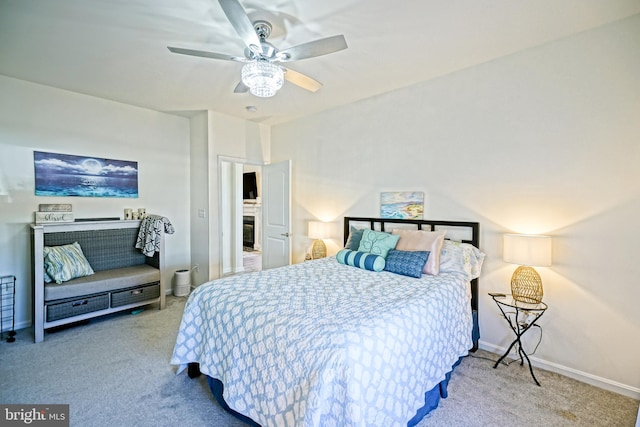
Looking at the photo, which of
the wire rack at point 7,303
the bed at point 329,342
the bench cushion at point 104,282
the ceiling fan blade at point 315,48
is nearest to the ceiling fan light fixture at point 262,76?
→ the ceiling fan blade at point 315,48

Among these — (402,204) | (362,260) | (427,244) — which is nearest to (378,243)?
(362,260)

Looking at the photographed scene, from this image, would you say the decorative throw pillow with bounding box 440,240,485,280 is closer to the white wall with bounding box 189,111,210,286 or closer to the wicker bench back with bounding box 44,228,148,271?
the white wall with bounding box 189,111,210,286

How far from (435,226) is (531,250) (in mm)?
964

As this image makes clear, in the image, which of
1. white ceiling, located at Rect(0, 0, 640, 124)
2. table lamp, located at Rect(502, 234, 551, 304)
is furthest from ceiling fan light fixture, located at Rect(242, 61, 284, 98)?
table lamp, located at Rect(502, 234, 551, 304)

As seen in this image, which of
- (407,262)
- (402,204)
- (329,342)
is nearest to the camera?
(329,342)

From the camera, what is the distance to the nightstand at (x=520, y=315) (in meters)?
2.34

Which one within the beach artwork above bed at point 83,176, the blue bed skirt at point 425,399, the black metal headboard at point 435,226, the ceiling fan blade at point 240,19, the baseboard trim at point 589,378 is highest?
the ceiling fan blade at point 240,19

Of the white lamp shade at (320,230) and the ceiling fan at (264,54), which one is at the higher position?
the ceiling fan at (264,54)

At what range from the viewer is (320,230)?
4008 mm

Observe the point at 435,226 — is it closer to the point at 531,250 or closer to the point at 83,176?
the point at 531,250

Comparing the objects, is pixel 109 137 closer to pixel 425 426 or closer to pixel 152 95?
pixel 152 95

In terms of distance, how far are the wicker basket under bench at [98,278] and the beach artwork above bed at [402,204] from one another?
9.49 ft

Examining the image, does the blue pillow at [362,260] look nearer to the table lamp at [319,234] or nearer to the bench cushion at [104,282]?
the table lamp at [319,234]

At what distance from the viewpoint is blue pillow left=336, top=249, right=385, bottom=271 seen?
110 inches
